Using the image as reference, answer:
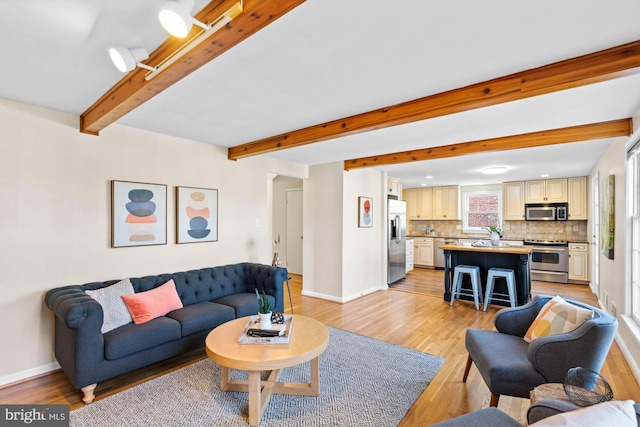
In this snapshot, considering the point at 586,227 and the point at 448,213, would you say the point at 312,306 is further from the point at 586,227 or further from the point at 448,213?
the point at 586,227

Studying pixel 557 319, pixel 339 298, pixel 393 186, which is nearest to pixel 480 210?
pixel 393 186

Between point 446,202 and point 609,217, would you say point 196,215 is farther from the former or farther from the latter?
point 446,202

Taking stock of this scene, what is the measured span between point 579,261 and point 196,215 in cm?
733

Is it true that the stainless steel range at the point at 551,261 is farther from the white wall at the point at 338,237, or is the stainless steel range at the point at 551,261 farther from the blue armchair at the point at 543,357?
the blue armchair at the point at 543,357

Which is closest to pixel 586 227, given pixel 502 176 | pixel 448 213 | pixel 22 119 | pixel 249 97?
pixel 502 176

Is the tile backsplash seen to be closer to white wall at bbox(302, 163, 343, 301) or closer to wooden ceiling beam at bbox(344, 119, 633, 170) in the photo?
white wall at bbox(302, 163, 343, 301)

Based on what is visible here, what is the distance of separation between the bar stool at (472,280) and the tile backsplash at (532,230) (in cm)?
332

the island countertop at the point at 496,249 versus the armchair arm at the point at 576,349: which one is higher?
the island countertop at the point at 496,249

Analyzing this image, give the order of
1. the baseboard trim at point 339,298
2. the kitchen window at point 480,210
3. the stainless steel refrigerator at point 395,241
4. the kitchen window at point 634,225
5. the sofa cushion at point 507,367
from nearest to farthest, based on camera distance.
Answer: the sofa cushion at point 507,367
the kitchen window at point 634,225
the baseboard trim at point 339,298
the stainless steel refrigerator at point 395,241
the kitchen window at point 480,210

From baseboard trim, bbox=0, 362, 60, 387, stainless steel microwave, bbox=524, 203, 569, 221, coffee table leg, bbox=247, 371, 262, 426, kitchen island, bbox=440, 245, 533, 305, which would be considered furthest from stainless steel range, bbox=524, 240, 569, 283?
baseboard trim, bbox=0, 362, 60, 387

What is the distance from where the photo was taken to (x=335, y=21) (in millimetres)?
1523

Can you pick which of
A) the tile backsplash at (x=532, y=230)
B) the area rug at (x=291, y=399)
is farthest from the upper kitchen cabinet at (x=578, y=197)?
the area rug at (x=291, y=399)

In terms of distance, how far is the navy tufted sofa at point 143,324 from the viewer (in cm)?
228

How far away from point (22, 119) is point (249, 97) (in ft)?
6.43
